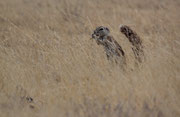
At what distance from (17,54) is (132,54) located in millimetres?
1599

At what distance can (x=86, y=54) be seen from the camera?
4.74 m

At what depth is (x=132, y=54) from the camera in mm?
4930

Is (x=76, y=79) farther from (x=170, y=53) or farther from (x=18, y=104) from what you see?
(x=170, y=53)

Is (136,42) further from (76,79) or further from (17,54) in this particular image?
(17,54)

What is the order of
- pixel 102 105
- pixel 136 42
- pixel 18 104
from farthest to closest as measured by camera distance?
1. pixel 136 42
2. pixel 18 104
3. pixel 102 105

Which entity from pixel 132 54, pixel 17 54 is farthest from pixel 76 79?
pixel 17 54

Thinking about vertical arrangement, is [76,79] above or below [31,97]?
above

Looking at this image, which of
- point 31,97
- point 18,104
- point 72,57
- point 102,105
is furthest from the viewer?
point 72,57

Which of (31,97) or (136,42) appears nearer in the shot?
(31,97)

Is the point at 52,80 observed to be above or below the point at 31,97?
above

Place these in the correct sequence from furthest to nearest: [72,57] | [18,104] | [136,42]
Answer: [136,42] < [72,57] < [18,104]

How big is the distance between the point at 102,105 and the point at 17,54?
191 centimetres

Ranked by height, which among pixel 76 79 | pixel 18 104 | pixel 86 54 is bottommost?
pixel 18 104

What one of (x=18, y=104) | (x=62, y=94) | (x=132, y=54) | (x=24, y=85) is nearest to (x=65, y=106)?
(x=62, y=94)
